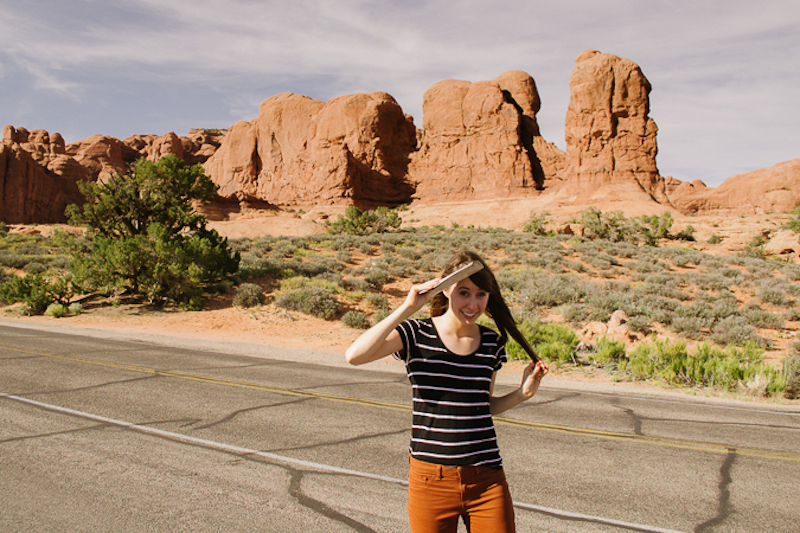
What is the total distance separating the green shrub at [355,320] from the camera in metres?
16.6

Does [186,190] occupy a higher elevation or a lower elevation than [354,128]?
lower

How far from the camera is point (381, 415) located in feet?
21.8

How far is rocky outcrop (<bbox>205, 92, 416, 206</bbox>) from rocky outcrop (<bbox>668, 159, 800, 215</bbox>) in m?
50.1

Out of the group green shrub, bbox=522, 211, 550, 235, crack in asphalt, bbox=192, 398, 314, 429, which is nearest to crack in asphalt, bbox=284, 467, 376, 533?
crack in asphalt, bbox=192, 398, 314, 429

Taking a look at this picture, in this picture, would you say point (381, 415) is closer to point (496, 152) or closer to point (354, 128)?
point (496, 152)

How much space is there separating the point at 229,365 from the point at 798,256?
38.2m

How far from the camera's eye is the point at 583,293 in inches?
750

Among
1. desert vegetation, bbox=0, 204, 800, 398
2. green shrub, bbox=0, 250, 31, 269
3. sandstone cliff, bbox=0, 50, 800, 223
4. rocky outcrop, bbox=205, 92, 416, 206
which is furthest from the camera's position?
rocky outcrop, bbox=205, 92, 416, 206

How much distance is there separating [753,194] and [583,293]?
255 feet

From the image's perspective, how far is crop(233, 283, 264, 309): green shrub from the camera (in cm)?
1858

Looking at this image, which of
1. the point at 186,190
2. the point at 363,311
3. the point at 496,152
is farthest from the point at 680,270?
the point at 496,152

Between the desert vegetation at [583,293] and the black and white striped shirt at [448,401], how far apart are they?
9.52 meters

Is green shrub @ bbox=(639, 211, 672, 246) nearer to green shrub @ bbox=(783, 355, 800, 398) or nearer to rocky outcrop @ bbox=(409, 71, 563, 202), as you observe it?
rocky outcrop @ bbox=(409, 71, 563, 202)

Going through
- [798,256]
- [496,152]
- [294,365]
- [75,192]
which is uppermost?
[496,152]
